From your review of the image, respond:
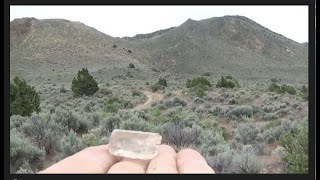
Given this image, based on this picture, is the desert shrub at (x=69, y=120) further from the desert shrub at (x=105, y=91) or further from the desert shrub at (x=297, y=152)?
the desert shrub at (x=105, y=91)

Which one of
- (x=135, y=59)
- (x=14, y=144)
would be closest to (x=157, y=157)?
(x=14, y=144)

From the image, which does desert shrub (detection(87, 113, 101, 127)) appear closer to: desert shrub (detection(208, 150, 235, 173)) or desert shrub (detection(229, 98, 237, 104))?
desert shrub (detection(208, 150, 235, 173))

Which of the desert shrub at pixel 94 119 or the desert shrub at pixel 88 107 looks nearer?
the desert shrub at pixel 94 119

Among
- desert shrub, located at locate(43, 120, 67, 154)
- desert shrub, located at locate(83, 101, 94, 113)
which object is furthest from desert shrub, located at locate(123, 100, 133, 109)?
desert shrub, located at locate(43, 120, 67, 154)

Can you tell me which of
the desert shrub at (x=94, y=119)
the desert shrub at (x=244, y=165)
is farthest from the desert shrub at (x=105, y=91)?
the desert shrub at (x=244, y=165)

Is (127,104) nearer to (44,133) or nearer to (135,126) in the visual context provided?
(135,126)
